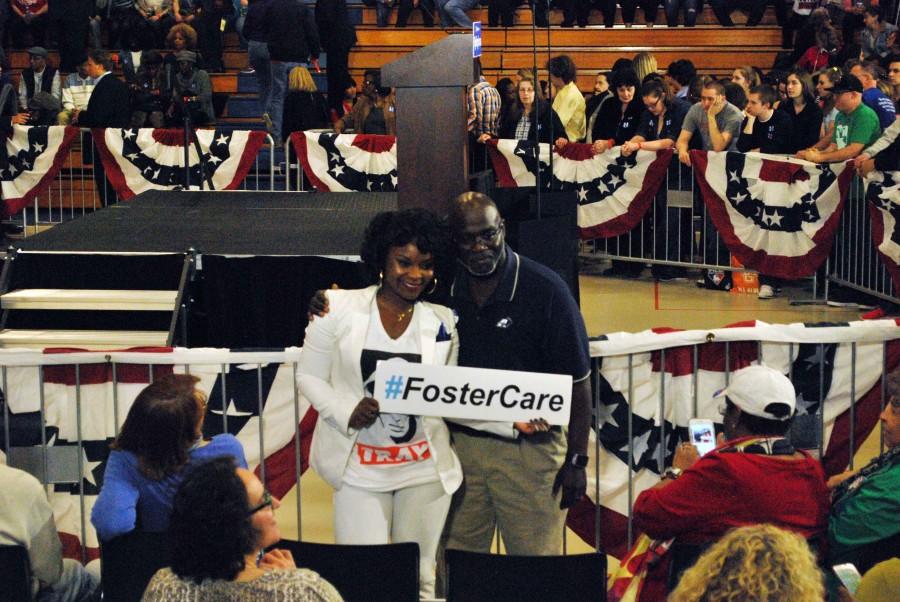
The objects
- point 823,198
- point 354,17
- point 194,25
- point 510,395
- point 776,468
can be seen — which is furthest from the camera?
point 354,17

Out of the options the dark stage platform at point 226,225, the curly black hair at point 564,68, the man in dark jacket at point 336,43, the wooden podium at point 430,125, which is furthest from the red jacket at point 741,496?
the man in dark jacket at point 336,43

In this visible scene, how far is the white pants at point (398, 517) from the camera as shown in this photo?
4.54 metres

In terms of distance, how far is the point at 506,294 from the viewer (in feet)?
15.1

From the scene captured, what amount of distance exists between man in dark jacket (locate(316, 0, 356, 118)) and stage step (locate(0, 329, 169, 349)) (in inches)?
416

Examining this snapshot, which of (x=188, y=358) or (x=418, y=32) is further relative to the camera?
(x=418, y=32)

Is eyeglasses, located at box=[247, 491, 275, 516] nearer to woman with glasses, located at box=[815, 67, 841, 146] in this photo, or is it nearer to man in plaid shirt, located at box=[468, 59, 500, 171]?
woman with glasses, located at box=[815, 67, 841, 146]

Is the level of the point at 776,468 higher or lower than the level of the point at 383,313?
lower

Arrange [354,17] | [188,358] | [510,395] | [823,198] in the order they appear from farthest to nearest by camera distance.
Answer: [354,17]
[823,198]
[188,358]
[510,395]

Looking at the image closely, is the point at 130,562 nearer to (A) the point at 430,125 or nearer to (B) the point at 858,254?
(A) the point at 430,125

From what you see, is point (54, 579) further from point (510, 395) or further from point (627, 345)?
point (627, 345)

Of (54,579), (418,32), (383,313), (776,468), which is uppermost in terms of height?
(418,32)

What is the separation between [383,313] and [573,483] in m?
0.82

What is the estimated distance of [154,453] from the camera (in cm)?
428

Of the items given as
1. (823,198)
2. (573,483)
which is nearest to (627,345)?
(573,483)
